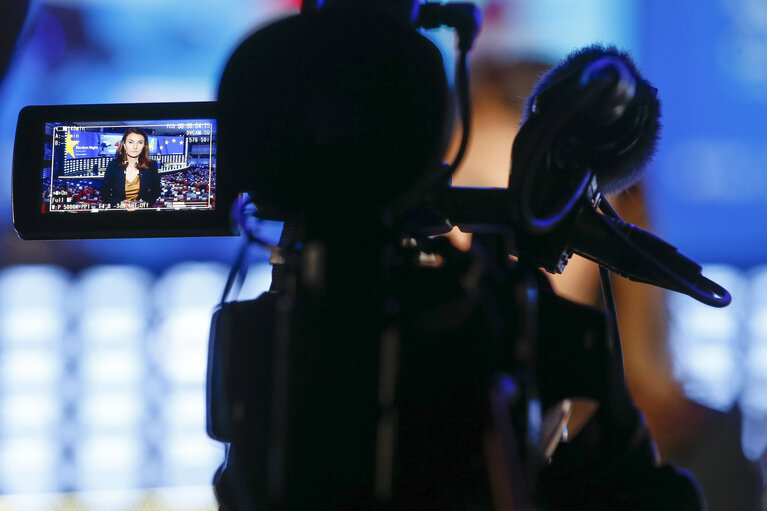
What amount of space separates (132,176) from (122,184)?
13 mm

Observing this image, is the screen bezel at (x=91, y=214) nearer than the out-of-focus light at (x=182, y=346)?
Yes

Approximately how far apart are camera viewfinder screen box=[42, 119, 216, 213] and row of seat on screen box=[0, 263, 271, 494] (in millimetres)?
862

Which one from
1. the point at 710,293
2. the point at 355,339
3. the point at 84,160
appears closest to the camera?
the point at 355,339

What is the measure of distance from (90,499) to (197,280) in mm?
630

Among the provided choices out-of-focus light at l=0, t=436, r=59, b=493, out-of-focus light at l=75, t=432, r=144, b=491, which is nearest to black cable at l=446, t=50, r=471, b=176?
out-of-focus light at l=75, t=432, r=144, b=491

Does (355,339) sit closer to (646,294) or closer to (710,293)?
(710,293)

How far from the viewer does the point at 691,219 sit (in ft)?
4.86

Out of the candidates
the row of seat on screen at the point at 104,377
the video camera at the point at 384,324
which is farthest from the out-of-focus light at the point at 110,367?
the video camera at the point at 384,324

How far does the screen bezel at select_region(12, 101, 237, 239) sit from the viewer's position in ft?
1.72

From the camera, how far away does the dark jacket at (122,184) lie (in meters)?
0.60

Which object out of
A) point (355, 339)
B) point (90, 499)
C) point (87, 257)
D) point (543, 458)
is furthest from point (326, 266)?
point (90, 499)

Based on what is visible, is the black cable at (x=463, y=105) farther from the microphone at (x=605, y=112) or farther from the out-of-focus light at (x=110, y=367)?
the out-of-focus light at (x=110, y=367)

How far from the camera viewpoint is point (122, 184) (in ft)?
2.00

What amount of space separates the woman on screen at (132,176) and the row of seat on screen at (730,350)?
4.32ft
